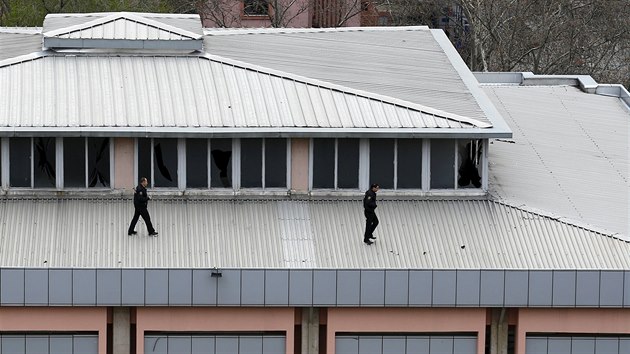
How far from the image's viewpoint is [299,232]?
67.8 meters

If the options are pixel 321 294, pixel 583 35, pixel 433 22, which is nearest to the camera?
pixel 321 294

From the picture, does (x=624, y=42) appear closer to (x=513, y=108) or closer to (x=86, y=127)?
(x=513, y=108)

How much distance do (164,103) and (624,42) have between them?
64812 millimetres

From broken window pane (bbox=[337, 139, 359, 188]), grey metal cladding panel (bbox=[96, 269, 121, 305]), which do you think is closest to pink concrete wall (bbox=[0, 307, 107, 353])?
grey metal cladding panel (bbox=[96, 269, 121, 305])

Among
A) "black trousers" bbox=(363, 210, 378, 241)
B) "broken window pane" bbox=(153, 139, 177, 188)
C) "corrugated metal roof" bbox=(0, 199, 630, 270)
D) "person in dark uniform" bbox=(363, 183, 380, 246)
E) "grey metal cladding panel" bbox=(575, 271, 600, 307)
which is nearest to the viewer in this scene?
"grey metal cladding panel" bbox=(575, 271, 600, 307)

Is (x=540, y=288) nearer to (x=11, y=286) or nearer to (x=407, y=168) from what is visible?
(x=407, y=168)

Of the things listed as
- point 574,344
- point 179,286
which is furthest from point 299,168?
point 574,344

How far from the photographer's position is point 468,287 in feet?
214

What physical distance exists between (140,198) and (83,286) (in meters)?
3.75

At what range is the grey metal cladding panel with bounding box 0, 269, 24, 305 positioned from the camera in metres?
64.1

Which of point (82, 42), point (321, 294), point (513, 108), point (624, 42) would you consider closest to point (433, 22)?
point (624, 42)

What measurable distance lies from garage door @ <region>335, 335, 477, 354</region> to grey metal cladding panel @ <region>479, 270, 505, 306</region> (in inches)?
64.1

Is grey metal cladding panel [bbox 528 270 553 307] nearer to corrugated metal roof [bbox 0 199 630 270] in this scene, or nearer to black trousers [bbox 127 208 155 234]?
corrugated metal roof [bbox 0 199 630 270]

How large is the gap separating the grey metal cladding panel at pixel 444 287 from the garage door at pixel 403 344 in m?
1.50
